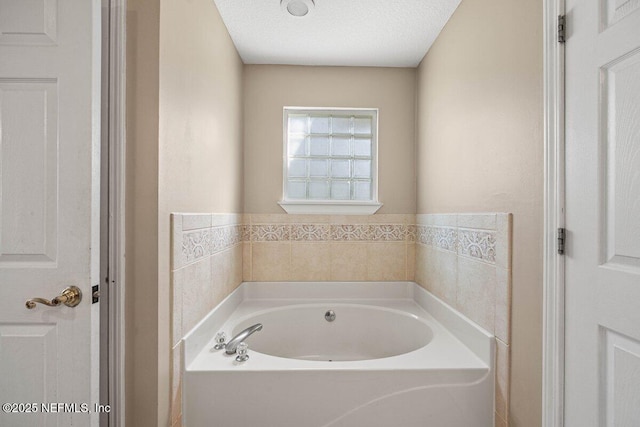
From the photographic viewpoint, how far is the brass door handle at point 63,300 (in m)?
1.01

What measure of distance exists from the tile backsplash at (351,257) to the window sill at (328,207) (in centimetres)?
4

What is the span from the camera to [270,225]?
8.21 ft

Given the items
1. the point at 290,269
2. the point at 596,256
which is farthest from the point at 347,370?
the point at 290,269

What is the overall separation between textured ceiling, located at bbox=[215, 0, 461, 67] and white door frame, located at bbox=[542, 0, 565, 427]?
0.95 metres

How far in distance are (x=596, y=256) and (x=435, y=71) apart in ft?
5.31

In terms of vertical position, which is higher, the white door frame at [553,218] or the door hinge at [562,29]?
the door hinge at [562,29]

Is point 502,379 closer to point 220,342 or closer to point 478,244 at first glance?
point 478,244

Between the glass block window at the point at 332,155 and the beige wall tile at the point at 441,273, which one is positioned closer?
the beige wall tile at the point at 441,273

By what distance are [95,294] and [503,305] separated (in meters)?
1.52

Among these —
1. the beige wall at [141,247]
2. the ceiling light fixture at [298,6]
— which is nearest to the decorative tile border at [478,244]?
the beige wall at [141,247]

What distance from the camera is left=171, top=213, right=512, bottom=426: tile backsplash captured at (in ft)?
4.46

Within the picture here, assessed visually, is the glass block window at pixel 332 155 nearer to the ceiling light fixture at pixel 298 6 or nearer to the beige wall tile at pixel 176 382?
the ceiling light fixture at pixel 298 6

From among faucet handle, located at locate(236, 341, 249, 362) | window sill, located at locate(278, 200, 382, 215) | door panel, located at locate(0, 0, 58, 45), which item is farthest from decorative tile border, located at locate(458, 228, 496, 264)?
door panel, located at locate(0, 0, 58, 45)

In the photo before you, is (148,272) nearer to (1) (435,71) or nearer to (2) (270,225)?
(2) (270,225)
